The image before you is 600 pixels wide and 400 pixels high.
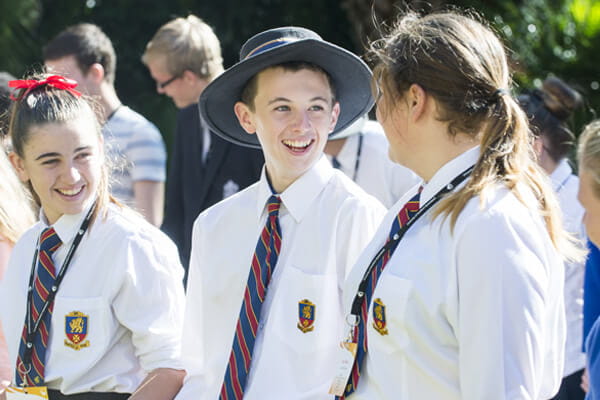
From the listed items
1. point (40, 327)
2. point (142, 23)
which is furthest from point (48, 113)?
point (142, 23)

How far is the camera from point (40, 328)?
329 centimetres

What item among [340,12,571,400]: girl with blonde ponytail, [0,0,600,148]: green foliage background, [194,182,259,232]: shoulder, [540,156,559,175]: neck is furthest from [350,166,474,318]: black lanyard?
[0,0,600,148]: green foliage background

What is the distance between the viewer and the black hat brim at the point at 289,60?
313cm

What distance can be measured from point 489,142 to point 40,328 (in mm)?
1802

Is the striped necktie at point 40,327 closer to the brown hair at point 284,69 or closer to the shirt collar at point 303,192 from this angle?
the shirt collar at point 303,192

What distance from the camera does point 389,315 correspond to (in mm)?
2420

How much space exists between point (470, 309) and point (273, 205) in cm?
104

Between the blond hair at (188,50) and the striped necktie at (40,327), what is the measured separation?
7.80ft

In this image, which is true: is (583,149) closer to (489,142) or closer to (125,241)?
(489,142)

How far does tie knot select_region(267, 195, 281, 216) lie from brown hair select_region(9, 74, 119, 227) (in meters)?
0.73

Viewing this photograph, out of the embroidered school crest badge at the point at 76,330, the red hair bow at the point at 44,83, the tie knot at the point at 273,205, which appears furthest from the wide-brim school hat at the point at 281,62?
the embroidered school crest badge at the point at 76,330

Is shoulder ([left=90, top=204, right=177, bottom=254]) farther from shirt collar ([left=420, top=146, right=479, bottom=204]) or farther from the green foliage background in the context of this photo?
the green foliage background

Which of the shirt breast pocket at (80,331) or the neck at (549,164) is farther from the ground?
the neck at (549,164)

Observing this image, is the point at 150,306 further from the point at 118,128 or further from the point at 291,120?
the point at 118,128
